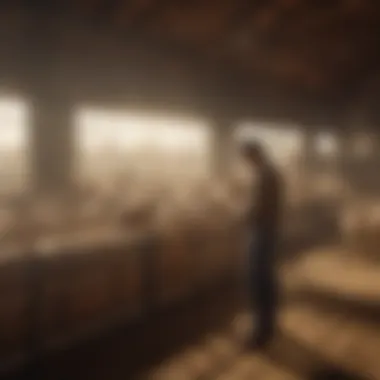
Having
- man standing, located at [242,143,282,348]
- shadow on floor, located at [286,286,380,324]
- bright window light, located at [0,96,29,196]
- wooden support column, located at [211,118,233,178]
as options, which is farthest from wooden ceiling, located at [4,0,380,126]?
shadow on floor, located at [286,286,380,324]

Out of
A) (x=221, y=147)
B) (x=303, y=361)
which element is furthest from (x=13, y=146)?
(x=303, y=361)

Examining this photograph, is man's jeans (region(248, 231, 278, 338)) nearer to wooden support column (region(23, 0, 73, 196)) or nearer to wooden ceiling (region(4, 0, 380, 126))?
wooden ceiling (region(4, 0, 380, 126))

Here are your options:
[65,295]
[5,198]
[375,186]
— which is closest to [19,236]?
[5,198]

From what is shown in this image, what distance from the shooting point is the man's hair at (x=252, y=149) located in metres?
2.34

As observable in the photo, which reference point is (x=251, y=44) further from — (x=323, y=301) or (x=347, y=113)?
(x=323, y=301)

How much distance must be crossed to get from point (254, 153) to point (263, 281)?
71 cm

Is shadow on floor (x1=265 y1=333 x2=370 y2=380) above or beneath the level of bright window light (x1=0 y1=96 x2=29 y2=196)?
beneath

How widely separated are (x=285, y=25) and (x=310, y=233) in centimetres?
121

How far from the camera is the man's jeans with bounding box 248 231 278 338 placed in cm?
243

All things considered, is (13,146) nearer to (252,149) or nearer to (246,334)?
(252,149)

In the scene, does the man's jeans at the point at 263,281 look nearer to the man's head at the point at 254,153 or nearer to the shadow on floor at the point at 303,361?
the shadow on floor at the point at 303,361

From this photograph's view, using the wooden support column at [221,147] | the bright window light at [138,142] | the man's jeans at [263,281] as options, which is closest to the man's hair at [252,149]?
the wooden support column at [221,147]

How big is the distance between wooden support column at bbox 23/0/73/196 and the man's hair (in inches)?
36.7

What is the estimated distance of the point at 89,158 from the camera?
2371 mm
